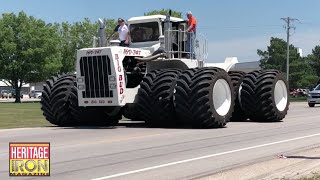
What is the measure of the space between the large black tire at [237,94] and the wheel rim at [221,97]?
2.20 metres

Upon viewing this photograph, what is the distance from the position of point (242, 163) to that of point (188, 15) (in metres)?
10.1

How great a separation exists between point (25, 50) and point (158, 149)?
226 ft

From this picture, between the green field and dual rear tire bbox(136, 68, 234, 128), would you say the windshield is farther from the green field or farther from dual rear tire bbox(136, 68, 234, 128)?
the green field

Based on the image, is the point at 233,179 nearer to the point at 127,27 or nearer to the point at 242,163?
the point at 242,163

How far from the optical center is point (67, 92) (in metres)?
17.9

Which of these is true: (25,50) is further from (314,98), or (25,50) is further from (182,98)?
(182,98)

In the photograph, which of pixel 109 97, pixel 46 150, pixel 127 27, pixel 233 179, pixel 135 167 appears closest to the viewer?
pixel 46 150

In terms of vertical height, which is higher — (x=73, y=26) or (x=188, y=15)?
(x=73, y=26)

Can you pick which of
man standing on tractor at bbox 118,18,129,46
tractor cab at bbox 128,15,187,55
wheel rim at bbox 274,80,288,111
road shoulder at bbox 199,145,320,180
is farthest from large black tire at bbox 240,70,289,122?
road shoulder at bbox 199,145,320,180

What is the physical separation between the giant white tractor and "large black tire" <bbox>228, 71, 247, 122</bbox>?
0.15ft

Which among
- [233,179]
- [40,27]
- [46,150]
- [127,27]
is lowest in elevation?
[233,179]

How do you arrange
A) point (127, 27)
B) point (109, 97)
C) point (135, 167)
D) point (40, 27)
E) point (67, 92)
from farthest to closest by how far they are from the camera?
point (40, 27) → point (127, 27) → point (67, 92) → point (109, 97) → point (135, 167)

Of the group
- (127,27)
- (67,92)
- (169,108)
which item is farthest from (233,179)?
(127,27)

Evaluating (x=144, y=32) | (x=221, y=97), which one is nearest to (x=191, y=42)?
(x=144, y=32)
